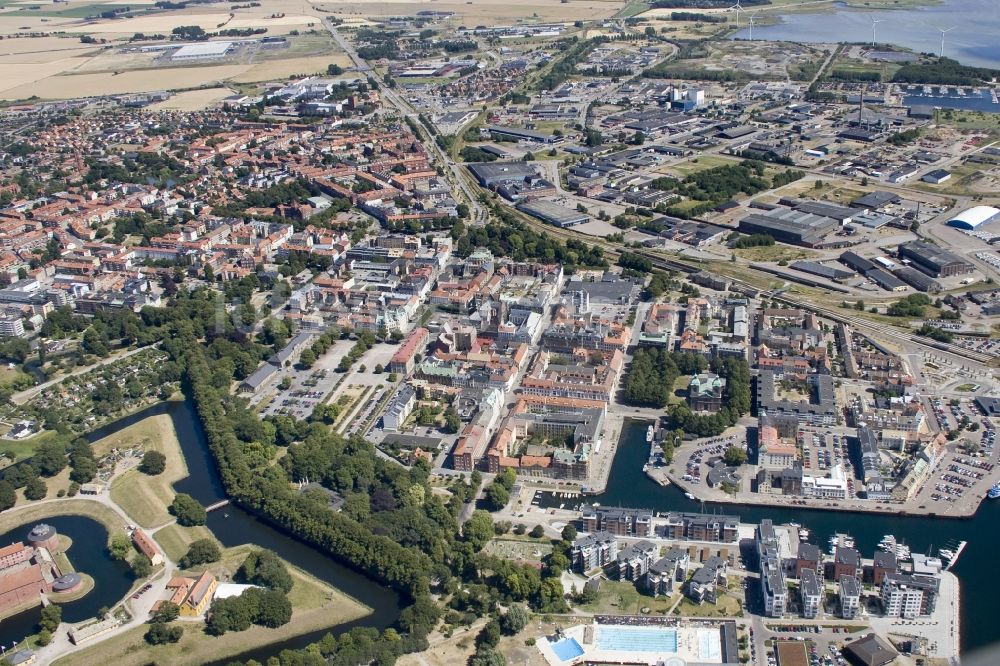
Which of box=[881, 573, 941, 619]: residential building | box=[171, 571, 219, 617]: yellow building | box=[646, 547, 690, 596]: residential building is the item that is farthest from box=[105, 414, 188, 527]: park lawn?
box=[881, 573, 941, 619]: residential building

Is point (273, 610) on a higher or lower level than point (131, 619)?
higher

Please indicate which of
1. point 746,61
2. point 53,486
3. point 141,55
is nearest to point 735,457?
point 53,486

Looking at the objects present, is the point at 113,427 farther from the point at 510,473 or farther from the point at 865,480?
the point at 865,480

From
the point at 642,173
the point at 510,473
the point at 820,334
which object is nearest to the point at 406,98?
the point at 642,173

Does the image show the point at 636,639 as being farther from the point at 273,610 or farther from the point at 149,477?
the point at 149,477

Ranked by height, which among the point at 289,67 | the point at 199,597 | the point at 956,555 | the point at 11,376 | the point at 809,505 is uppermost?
the point at 289,67

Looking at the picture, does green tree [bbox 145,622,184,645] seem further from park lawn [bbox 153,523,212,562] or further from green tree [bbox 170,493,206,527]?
green tree [bbox 170,493,206,527]

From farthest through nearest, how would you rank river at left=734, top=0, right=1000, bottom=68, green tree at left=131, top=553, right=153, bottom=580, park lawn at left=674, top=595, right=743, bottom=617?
river at left=734, top=0, right=1000, bottom=68, green tree at left=131, top=553, right=153, bottom=580, park lawn at left=674, top=595, right=743, bottom=617
